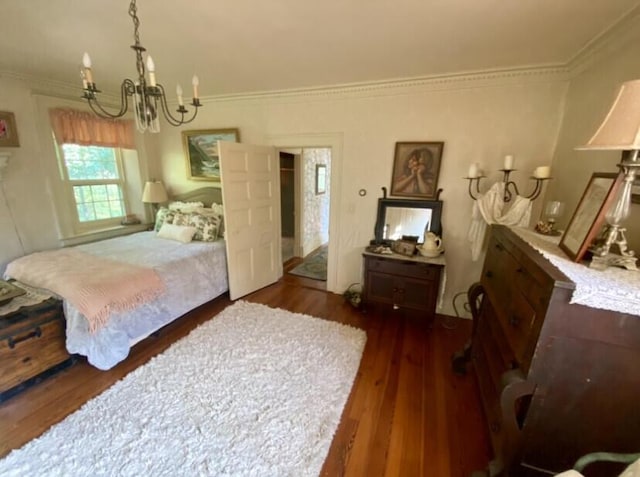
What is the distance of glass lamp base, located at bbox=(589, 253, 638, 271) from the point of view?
1.01 metres

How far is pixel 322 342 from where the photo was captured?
7.83ft

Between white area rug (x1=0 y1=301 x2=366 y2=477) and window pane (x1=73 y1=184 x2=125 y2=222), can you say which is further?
window pane (x1=73 y1=184 x2=125 y2=222)

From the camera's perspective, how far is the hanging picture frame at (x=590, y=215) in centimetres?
99

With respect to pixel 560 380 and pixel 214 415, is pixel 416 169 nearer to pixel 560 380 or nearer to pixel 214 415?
pixel 560 380

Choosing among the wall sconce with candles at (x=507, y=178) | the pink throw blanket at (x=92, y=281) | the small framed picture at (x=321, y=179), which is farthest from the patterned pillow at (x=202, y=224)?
the wall sconce with candles at (x=507, y=178)

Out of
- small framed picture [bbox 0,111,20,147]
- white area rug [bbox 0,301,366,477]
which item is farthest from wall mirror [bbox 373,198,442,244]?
small framed picture [bbox 0,111,20,147]

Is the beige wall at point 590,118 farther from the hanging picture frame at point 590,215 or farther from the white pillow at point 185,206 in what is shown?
the white pillow at point 185,206

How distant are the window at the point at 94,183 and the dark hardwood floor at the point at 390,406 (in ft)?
7.20

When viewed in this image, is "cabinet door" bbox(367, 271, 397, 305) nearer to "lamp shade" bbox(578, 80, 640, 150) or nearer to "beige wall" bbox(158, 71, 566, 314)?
"beige wall" bbox(158, 71, 566, 314)

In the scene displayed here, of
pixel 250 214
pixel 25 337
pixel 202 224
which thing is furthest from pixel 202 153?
pixel 25 337

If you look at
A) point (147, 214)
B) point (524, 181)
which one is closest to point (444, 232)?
point (524, 181)

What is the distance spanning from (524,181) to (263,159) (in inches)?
109

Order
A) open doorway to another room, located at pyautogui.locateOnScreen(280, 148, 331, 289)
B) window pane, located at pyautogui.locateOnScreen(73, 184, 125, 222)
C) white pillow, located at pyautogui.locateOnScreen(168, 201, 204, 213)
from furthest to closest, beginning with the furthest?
open doorway to another room, located at pyautogui.locateOnScreen(280, 148, 331, 289)
white pillow, located at pyautogui.locateOnScreen(168, 201, 204, 213)
window pane, located at pyautogui.locateOnScreen(73, 184, 125, 222)

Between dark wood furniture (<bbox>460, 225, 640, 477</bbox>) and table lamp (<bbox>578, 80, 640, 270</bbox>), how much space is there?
24cm
